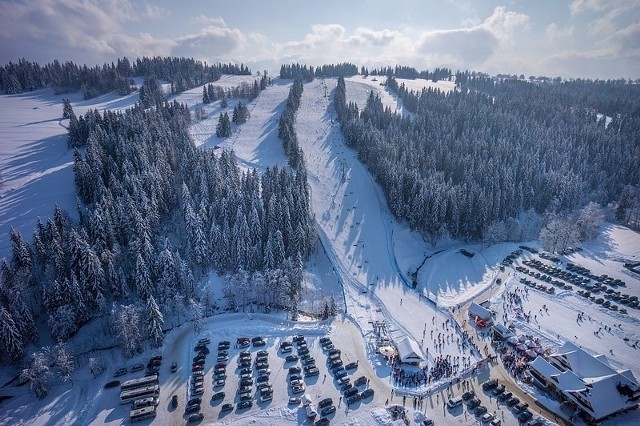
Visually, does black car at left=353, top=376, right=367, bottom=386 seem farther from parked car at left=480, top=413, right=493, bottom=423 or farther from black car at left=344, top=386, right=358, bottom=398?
parked car at left=480, top=413, right=493, bottom=423

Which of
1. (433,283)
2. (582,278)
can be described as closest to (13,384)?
(433,283)

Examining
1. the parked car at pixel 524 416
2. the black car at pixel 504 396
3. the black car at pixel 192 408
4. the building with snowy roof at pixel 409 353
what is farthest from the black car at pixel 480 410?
the black car at pixel 192 408

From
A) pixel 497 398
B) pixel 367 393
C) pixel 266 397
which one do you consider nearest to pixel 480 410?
pixel 497 398

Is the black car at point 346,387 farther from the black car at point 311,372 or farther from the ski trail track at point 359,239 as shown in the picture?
the ski trail track at point 359,239

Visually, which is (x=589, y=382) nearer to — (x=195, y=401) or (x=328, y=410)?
(x=328, y=410)

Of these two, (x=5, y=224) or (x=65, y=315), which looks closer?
(x=65, y=315)

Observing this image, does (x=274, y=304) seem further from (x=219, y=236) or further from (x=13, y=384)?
(x=13, y=384)
